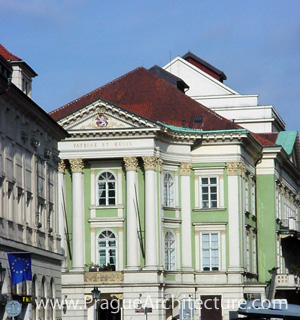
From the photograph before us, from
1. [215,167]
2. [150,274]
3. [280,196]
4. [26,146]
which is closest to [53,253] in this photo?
[26,146]

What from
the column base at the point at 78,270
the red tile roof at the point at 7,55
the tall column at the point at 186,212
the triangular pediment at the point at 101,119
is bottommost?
the column base at the point at 78,270

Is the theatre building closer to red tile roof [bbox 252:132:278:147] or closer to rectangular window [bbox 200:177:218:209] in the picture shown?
rectangular window [bbox 200:177:218:209]

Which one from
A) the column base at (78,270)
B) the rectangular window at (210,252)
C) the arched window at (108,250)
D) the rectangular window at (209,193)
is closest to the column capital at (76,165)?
the arched window at (108,250)

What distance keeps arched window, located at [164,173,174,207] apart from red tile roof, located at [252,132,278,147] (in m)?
12.1

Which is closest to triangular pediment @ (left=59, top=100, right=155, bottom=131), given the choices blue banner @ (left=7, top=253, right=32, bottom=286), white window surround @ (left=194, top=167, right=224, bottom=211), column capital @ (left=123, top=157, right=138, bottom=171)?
column capital @ (left=123, top=157, right=138, bottom=171)

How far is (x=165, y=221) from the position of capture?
7469 centimetres

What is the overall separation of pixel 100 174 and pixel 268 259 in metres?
16.1

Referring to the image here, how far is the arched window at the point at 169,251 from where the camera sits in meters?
74.8

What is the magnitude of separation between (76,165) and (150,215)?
5876mm

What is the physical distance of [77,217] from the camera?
74562 mm

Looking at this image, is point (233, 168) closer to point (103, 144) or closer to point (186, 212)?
point (186, 212)

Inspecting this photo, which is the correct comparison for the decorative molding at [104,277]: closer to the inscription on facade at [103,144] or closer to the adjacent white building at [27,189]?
the inscription on facade at [103,144]

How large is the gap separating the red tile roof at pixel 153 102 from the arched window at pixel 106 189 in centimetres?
472

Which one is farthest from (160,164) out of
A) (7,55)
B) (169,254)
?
(7,55)
